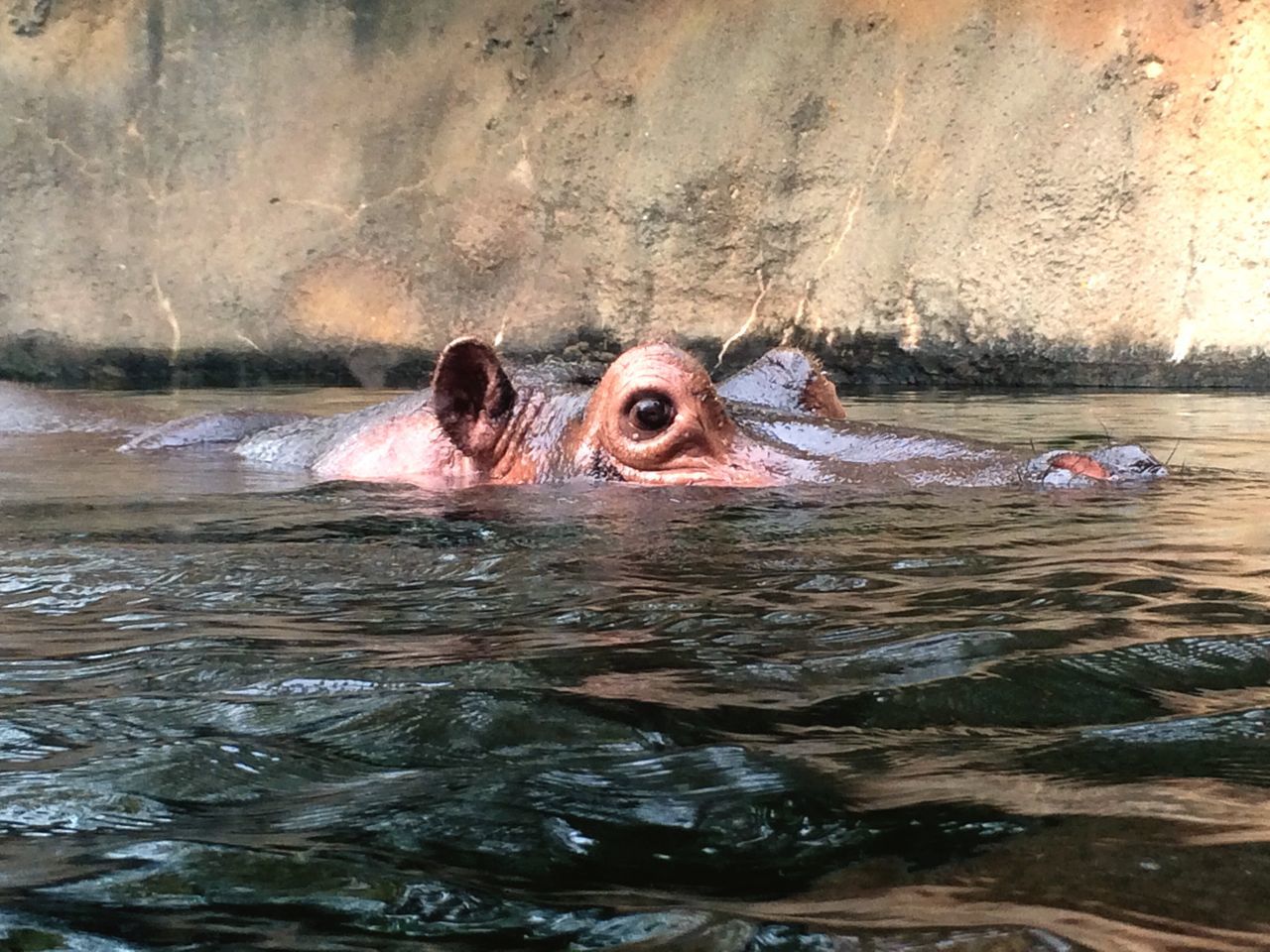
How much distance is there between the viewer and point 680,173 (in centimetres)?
1111

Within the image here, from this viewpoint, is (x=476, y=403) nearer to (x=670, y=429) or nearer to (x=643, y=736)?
(x=670, y=429)

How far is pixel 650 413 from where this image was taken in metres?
3.89

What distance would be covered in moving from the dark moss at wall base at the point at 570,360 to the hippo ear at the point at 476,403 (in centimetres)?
615

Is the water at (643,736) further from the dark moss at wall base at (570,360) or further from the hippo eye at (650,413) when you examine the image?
the dark moss at wall base at (570,360)

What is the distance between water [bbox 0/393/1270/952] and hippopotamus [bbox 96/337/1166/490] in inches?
21.7

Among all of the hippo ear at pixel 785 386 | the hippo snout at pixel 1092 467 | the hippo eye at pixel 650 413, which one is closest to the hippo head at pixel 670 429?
the hippo eye at pixel 650 413

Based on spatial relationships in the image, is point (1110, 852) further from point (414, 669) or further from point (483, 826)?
point (414, 669)

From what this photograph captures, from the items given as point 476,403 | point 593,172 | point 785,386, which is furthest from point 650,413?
point 593,172

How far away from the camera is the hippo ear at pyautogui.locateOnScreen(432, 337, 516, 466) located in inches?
160

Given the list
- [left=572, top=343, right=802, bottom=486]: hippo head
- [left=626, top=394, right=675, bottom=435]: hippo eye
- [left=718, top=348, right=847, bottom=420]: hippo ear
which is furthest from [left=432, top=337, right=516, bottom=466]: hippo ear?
[left=718, top=348, right=847, bottom=420]: hippo ear

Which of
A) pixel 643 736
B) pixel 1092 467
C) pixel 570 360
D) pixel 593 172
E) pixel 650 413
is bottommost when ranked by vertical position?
pixel 643 736

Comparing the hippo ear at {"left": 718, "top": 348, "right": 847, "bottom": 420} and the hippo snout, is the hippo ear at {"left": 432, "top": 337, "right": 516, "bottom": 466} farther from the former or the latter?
the hippo snout

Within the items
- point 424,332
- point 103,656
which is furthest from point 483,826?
point 424,332

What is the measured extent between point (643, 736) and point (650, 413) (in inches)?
95.2
